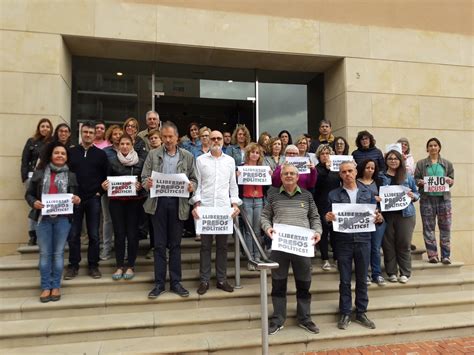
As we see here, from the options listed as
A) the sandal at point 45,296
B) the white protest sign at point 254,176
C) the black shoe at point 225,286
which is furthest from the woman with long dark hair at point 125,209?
the white protest sign at point 254,176

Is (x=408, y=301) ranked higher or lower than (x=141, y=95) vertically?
lower

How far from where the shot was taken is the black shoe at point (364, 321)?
14.9 feet

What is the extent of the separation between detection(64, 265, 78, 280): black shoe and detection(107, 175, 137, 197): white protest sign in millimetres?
1269

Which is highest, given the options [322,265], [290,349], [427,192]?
[427,192]

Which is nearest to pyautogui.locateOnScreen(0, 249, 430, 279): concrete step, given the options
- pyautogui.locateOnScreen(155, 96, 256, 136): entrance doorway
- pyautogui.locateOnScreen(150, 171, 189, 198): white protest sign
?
pyautogui.locateOnScreen(150, 171, 189, 198): white protest sign

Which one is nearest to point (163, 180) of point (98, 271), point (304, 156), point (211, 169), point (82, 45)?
point (211, 169)

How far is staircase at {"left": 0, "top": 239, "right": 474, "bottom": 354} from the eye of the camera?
4.09m

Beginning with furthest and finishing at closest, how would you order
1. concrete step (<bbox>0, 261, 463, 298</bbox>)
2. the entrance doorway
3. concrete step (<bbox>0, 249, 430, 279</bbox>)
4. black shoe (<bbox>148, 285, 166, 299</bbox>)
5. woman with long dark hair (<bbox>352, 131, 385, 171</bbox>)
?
the entrance doorway
woman with long dark hair (<bbox>352, 131, 385, 171</bbox>)
concrete step (<bbox>0, 249, 430, 279</bbox>)
concrete step (<bbox>0, 261, 463, 298</bbox>)
black shoe (<bbox>148, 285, 166, 299</bbox>)

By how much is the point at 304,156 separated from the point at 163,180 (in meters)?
2.50

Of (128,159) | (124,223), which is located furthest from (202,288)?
(128,159)

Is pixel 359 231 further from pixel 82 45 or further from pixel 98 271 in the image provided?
pixel 82 45

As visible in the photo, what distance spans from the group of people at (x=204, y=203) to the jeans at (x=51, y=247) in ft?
0.04

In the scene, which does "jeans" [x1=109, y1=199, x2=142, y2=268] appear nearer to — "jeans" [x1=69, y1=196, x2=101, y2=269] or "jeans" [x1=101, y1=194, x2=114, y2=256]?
"jeans" [x1=69, y1=196, x2=101, y2=269]

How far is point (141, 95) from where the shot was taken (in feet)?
28.2
